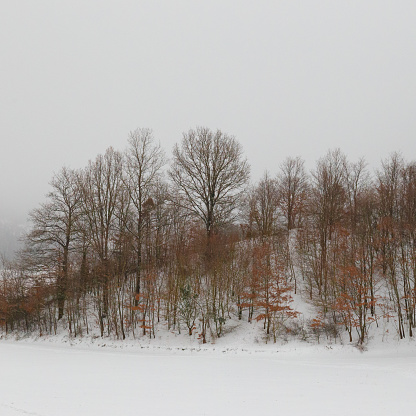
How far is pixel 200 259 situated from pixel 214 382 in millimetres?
15771

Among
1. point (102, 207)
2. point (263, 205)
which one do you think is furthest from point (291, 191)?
point (102, 207)

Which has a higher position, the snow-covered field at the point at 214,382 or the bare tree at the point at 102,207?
the bare tree at the point at 102,207

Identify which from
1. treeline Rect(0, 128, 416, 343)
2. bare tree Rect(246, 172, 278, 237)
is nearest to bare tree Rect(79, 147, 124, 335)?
treeline Rect(0, 128, 416, 343)

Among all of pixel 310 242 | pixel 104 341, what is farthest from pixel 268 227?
pixel 104 341

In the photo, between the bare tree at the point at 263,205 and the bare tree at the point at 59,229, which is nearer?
the bare tree at the point at 59,229

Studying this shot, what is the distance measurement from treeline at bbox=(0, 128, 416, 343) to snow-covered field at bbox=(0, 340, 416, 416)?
10.7 feet

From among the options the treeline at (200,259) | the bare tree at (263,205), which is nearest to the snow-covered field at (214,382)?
the treeline at (200,259)

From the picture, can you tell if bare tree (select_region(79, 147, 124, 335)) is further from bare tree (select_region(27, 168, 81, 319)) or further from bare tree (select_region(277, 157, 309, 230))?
bare tree (select_region(277, 157, 309, 230))

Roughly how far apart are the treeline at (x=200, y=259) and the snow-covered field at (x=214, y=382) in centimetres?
327

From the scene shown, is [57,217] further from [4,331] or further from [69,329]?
[4,331]

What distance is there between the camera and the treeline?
21.6 metres

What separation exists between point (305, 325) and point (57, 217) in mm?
26500

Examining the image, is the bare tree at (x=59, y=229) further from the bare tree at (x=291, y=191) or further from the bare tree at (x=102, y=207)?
the bare tree at (x=291, y=191)

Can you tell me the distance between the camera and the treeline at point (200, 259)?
2161 centimetres
